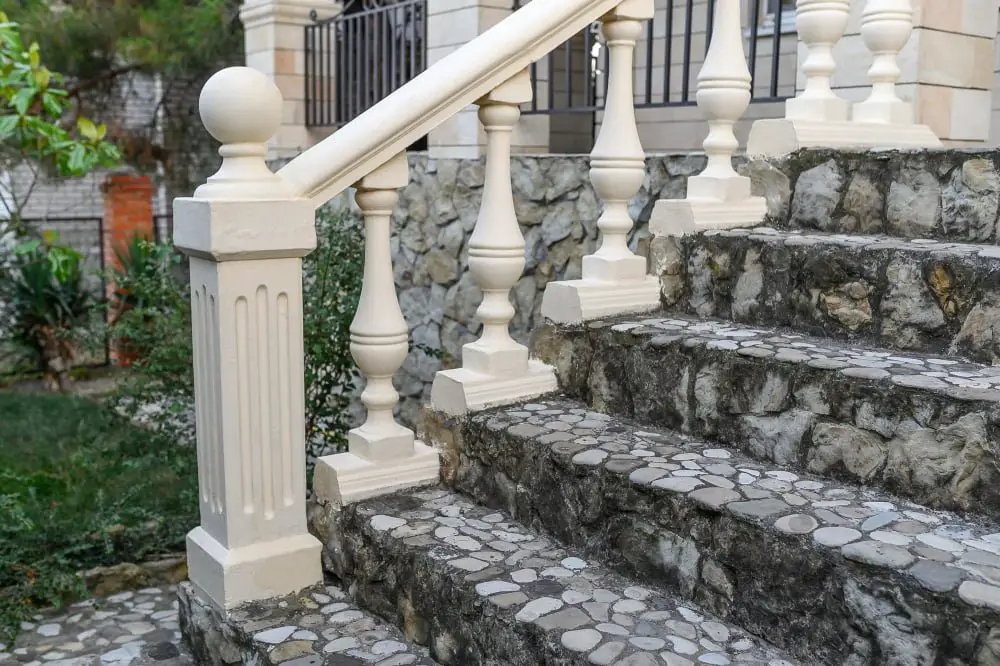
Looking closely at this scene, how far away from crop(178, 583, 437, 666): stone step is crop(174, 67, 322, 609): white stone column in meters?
0.05

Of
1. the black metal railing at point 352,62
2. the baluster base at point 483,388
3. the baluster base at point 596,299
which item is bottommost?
the baluster base at point 483,388

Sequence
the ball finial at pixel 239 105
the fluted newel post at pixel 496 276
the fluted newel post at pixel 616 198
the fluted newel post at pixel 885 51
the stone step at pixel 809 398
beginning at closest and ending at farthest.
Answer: the stone step at pixel 809 398 < the ball finial at pixel 239 105 < the fluted newel post at pixel 496 276 < the fluted newel post at pixel 616 198 < the fluted newel post at pixel 885 51

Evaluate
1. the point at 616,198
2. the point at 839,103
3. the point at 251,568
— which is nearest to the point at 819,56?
the point at 839,103

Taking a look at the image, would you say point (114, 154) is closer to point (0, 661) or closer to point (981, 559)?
point (0, 661)

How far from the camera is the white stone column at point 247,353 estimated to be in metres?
2.01

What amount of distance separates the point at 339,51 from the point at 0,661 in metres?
4.87

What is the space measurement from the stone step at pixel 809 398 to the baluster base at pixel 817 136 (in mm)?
653

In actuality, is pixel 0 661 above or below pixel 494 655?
below

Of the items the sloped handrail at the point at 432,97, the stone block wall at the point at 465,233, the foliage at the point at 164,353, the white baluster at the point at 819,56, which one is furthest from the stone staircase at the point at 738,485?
the foliage at the point at 164,353

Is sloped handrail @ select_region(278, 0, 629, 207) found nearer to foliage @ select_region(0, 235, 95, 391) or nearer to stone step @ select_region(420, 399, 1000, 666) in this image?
stone step @ select_region(420, 399, 1000, 666)

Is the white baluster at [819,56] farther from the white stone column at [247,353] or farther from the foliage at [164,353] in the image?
the foliage at [164,353]

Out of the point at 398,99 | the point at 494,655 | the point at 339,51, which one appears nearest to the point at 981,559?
the point at 494,655

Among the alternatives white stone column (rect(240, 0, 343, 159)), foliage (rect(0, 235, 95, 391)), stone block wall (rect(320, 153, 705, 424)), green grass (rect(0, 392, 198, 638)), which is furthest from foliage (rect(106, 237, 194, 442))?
foliage (rect(0, 235, 95, 391))

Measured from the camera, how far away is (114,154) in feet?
14.0
